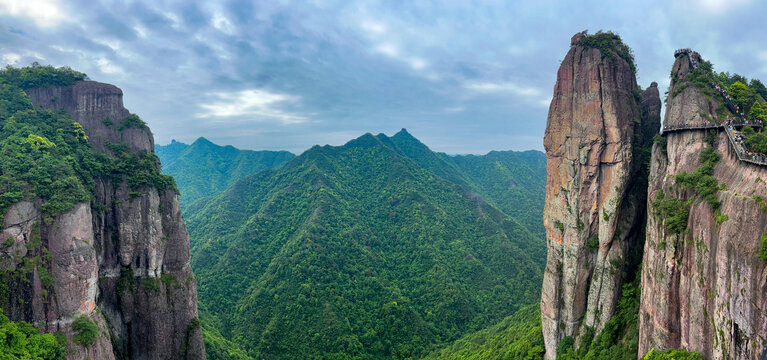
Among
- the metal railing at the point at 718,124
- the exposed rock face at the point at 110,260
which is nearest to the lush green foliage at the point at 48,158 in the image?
the exposed rock face at the point at 110,260

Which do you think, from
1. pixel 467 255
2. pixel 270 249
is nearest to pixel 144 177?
pixel 270 249

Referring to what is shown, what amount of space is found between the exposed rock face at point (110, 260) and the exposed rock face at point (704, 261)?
160ft

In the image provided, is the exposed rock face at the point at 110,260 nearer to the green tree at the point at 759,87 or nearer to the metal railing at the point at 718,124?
the metal railing at the point at 718,124

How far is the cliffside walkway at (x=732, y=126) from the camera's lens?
65.3 feet

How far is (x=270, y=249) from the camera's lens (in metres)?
106

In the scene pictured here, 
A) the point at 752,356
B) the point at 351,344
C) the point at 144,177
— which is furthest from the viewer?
the point at 351,344

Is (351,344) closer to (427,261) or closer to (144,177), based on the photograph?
(427,261)

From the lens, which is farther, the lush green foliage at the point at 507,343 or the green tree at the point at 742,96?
the lush green foliage at the point at 507,343

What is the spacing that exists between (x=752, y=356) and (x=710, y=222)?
23.8ft

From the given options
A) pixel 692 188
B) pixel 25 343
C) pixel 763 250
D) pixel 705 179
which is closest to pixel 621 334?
pixel 692 188

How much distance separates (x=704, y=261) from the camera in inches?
790

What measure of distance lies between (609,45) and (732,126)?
48.5 ft

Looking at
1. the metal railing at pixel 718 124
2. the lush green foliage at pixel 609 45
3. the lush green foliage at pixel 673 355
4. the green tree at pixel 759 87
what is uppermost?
the lush green foliage at pixel 609 45

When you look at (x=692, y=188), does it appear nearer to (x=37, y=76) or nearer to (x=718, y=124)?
(x=718, y=124)
